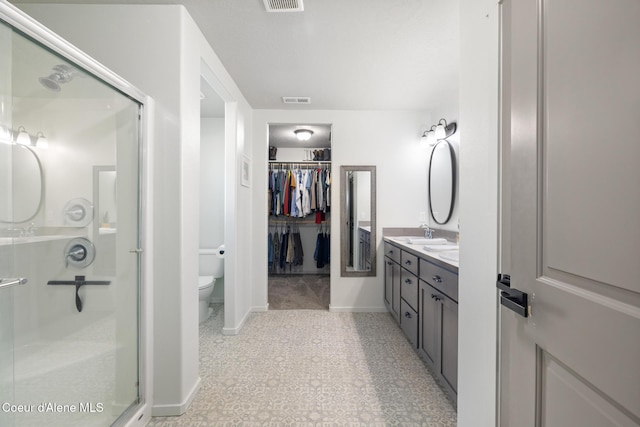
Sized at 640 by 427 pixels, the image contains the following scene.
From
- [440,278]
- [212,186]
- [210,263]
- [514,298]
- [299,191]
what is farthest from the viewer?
[299,191]

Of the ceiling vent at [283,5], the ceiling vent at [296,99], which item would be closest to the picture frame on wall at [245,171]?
the ceiling vent at [296,99]

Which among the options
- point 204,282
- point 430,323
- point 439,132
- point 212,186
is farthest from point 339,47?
point 204,282

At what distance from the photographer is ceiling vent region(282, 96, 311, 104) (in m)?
2.91

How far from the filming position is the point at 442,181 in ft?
9.82

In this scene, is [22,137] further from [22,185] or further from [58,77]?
[58,77]

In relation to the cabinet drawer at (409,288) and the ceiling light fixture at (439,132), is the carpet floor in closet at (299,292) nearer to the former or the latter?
the cabinet drawer at (409,288)

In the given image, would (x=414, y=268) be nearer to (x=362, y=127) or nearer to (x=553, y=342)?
(x=553, y=342)

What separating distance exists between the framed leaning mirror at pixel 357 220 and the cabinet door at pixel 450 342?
1.59 metres

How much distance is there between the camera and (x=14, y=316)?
1028 mm

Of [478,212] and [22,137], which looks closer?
[22,137]

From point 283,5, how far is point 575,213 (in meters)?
1.71

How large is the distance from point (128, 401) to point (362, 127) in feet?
10.2

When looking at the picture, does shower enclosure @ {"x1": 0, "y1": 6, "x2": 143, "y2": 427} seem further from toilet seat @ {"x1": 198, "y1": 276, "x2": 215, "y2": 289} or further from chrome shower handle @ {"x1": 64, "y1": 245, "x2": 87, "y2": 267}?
toilet seat @ {"x1": 198, "y1": 276, "x2": 215, "y2": 289}

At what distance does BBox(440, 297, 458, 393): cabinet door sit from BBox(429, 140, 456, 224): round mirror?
145 centimetres
